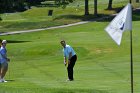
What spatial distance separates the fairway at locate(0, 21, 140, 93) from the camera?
21719 mm

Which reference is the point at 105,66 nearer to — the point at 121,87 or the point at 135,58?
the point at 135,58

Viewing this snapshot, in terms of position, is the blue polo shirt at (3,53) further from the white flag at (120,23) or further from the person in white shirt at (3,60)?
the white flag at (120,23)

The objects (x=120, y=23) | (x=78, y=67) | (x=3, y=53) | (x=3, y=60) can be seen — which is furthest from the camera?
(x=78, y=67)

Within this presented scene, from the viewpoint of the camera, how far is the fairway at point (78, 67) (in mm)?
21719

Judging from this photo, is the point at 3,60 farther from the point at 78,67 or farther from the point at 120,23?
the point at 120,23

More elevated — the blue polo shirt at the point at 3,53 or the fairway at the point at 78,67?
the blue polo shirt at the point at 3,53

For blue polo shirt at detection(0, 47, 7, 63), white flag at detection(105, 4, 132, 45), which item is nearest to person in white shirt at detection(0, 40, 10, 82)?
blue polo shirt at detection(0, 47, 7, 63)

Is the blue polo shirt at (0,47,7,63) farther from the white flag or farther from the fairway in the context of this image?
the white flag

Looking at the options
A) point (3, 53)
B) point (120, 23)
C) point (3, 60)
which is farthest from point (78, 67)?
point (120, 23)

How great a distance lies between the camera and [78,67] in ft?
110

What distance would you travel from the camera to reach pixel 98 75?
91.3 feet

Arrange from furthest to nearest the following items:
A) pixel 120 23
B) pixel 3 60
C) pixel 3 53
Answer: pixel 3 60, pixel 3 53, pixel 120 23

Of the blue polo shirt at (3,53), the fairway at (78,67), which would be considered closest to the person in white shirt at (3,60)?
the blue polo shirt at (3,53)

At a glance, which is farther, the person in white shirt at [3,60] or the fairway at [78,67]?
the person in white shirt at [3,60]
